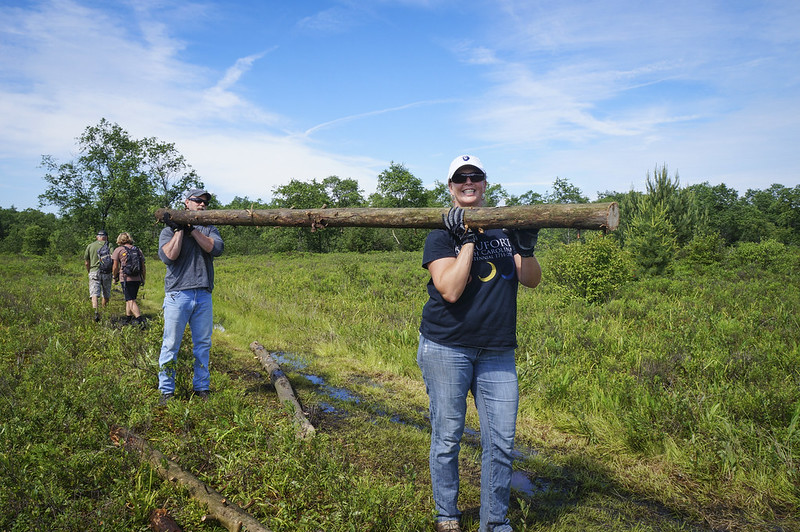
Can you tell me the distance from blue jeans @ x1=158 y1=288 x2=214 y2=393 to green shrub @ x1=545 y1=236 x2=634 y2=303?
966 cm

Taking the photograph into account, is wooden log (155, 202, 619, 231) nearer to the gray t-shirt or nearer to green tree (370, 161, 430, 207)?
the gray t-shirt

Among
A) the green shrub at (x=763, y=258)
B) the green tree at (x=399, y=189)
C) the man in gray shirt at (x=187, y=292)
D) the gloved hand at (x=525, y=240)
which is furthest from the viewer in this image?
the green tree at (x=399, y=189)

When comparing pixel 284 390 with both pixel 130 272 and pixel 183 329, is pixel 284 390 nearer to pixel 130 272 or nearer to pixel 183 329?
pixel 183 329

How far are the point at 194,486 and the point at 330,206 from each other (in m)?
12.4

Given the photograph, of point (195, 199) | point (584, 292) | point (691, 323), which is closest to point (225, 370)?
point (195, 199)

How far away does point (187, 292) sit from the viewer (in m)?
5.02

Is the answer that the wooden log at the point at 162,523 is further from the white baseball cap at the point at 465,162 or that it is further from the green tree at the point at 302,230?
the green tree at the point at 302,230

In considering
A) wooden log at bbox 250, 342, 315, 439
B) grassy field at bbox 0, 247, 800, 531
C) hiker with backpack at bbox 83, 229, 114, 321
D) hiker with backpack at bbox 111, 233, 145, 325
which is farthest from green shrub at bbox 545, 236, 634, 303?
hiker with backpack at bbox 83, 229, 114, 321

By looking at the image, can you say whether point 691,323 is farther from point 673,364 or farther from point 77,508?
point 77,508

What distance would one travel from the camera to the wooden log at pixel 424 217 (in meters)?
3.00

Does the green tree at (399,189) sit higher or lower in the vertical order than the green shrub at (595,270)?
higher

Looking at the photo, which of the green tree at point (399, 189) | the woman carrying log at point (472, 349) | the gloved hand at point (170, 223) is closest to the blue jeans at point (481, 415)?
the woman carrying log at point (472, 349)

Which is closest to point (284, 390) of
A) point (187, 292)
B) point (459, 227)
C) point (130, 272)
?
point (187, 292)

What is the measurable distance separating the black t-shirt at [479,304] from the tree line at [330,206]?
104 cm
